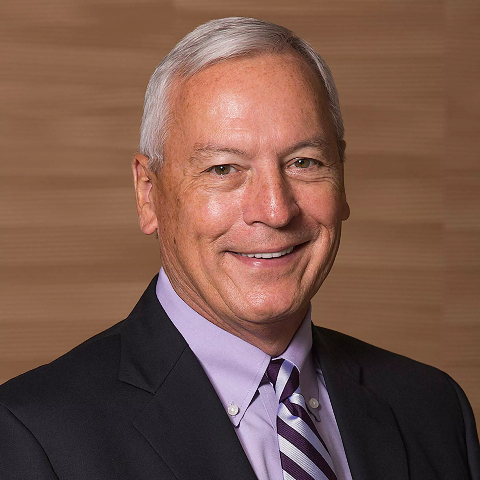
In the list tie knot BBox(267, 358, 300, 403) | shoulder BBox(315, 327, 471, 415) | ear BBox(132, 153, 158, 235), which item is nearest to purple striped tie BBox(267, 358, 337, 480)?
Answer: tie knot BBox(267, 358, 300, 403)

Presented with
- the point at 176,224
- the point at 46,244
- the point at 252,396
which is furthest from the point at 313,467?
the point at 46,244

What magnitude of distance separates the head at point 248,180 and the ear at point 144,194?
0.07m

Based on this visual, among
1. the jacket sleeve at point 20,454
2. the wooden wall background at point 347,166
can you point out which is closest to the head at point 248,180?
the jacket sleeve at point 20,454

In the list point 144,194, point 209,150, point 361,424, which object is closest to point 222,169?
point 209,150

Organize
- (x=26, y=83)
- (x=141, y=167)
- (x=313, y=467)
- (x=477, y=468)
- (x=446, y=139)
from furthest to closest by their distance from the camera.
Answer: (x=446, y=139) < (x=26, y=83) < (x=477, y=468) < (x=141, y=167) < (x=313, y=467)

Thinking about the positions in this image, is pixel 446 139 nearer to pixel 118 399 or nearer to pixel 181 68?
pixel 181 68

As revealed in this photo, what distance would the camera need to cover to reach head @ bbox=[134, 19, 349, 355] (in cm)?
201

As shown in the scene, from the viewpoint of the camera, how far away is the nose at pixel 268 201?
1992mm

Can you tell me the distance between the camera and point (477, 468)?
97.0 inches

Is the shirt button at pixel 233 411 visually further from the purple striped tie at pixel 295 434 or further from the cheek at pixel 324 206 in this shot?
the cheek at pixel 324 206

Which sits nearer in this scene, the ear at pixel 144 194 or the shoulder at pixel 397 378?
the ear at pixel 144 194

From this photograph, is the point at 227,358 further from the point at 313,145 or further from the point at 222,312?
the point at 313,145

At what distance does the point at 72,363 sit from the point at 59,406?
135mm

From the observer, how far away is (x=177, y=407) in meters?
2.03
